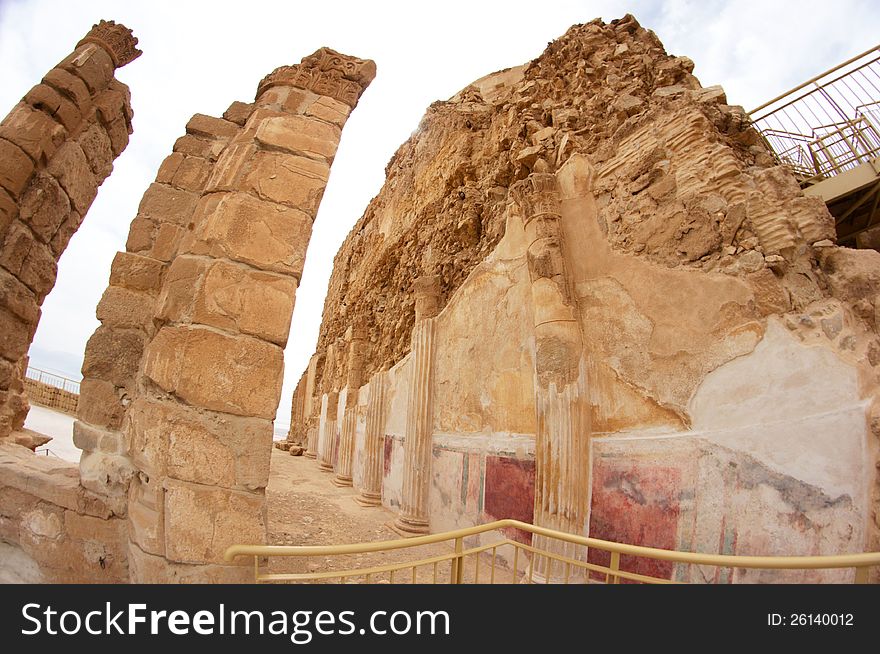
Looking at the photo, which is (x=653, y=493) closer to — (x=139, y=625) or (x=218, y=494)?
(x=218, y=494)

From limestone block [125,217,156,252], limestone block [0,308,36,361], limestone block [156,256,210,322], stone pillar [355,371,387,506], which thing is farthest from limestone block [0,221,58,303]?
stone pillar [355,371,387,506]

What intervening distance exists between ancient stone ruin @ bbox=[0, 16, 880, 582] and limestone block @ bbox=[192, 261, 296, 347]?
1 cm

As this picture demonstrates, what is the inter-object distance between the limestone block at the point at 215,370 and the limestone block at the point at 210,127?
6.95 ft

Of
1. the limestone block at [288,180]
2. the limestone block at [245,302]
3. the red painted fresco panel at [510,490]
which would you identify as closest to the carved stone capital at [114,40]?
the limestone block at [288,180]

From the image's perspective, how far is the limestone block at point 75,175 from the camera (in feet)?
14.1

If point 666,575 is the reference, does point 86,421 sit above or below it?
above

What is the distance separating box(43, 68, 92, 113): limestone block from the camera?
13.9ft

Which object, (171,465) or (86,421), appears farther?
(86,421)

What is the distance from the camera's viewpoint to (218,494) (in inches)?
99.0

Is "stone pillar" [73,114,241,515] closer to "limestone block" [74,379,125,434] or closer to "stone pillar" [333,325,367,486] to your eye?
"limestone block" [74,379,125,434]

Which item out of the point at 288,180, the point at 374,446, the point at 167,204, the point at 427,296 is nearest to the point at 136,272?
the point at 167,204

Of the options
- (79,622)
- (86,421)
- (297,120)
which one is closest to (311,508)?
(86,421)

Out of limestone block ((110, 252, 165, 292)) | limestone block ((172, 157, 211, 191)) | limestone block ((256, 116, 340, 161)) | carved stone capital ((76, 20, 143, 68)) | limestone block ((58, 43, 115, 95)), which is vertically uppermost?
carved stone capital ((76, 20, 143, 68))

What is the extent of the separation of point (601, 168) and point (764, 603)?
15.6 ft
